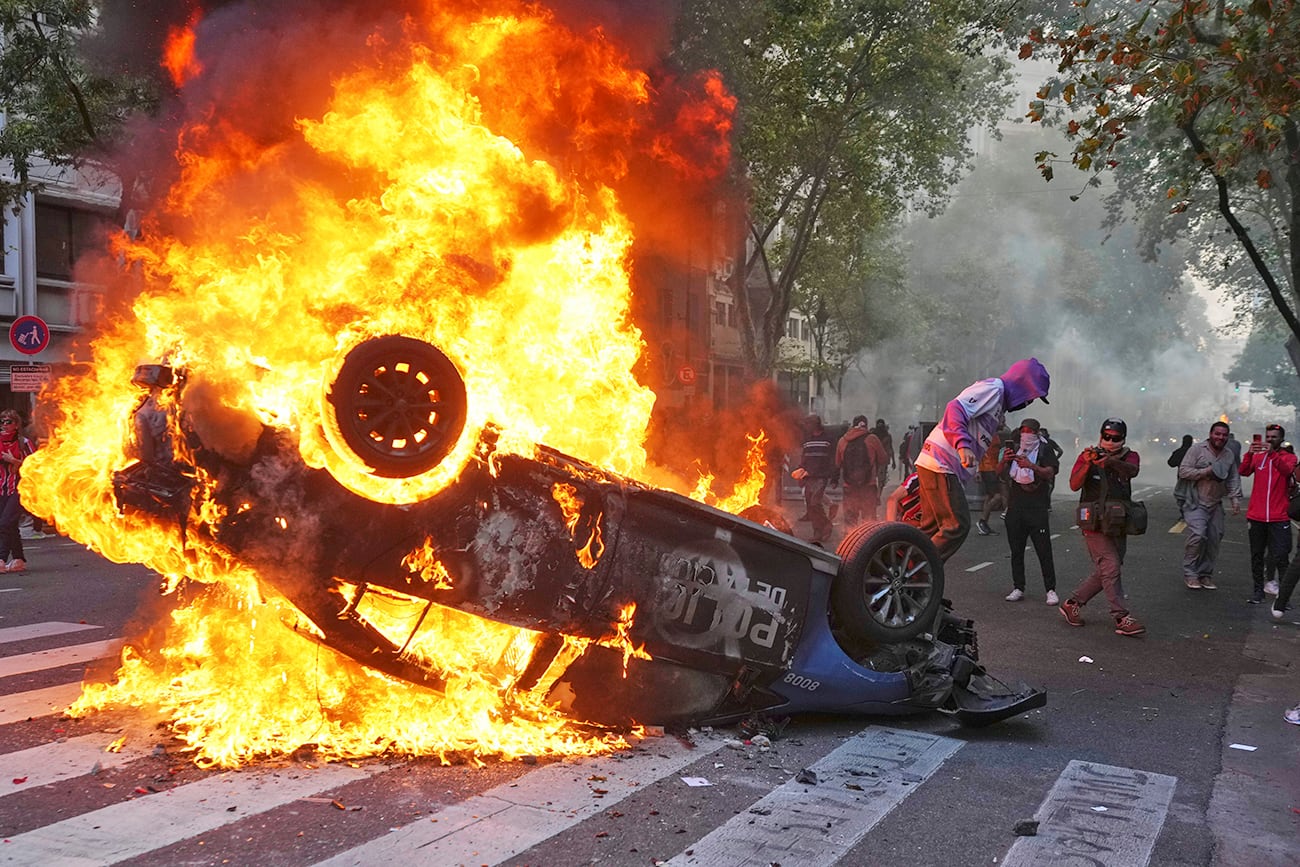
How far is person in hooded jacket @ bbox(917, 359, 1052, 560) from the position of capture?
26.8 feet

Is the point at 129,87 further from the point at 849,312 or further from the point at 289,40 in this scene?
the point at 849,312

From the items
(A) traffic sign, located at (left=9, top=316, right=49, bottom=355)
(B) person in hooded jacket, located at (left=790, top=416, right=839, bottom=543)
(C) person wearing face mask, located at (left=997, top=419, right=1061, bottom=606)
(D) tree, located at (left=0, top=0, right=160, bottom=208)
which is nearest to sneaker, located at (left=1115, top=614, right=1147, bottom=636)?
(C) person wearing face mask, located at (left=997, top=419, right=1061, bottom=606)

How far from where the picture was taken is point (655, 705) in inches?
222

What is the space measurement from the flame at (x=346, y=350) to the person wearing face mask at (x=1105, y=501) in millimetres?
4840

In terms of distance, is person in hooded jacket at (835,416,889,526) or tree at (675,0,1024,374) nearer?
person in hooded jacket at (835,416,889,526)

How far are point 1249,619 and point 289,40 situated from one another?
10218 mm

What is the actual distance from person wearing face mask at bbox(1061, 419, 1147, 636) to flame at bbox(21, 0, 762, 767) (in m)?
4.84

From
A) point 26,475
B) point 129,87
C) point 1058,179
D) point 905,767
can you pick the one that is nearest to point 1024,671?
point 905,767

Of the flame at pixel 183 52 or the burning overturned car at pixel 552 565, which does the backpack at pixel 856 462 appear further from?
the flame at pixel 183 52

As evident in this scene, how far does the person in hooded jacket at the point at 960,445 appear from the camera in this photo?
817cm

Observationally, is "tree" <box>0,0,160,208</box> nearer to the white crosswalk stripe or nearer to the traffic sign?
the traffic sign

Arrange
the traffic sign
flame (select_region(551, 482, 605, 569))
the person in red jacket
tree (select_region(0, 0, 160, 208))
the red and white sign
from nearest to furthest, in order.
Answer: flame (select_region(551, 482, 605, 569)), the person in red jacket, tree (select_region(0, 0, 160, 208)), the traffic sign, the red and white sign

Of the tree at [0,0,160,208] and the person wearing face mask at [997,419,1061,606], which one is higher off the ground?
the tree at [0,0,160,208]

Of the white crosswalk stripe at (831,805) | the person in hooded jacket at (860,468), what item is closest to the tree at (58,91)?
the person in hooded jacket at (860,468)
